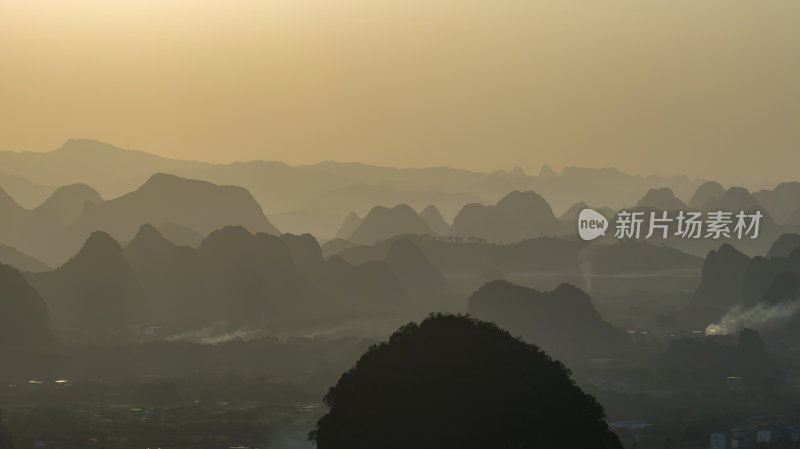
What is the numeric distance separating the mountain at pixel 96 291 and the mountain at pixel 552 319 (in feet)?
150

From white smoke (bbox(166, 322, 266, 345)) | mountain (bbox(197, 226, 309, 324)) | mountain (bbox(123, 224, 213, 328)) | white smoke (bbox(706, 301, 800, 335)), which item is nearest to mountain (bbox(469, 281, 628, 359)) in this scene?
white smoke (bbox(706, 301, 800, 335))

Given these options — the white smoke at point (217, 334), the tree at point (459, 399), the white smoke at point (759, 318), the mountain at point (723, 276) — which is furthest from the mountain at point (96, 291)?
the tree at point (459, 399)

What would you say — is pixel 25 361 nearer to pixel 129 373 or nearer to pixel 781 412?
pixel 129 373

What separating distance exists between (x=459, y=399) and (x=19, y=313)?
10338 cm

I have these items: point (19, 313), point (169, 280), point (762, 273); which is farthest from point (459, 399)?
point (169, 280)

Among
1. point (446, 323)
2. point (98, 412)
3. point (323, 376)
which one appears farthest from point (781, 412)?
point (446, 323)

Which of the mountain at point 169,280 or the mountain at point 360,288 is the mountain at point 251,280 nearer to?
the mountain at point 169,280

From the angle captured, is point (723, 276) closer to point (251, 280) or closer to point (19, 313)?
point (251, 280)

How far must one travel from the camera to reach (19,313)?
13888 cm

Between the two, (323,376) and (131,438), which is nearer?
(131,438)

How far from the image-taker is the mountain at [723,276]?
176 meters

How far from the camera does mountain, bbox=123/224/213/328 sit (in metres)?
175

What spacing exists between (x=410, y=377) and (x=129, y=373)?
87.7 meters

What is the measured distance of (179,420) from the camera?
325 ft
